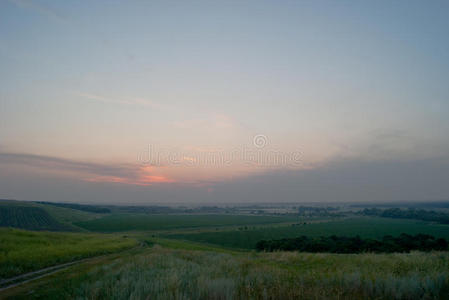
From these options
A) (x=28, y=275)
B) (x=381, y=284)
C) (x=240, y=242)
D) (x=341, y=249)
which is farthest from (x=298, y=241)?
(x=381, y=284)

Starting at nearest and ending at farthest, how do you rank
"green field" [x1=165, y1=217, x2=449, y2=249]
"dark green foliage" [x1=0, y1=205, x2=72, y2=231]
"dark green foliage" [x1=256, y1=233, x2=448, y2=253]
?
"dark green foliage" [x1=256, y1=233, x2=448, y2=253] < "green field" [x1=165, y1=217, x2=449, y2=249] < "dark green foliage" [x1=0, y1=205, x2=72, y2=231]

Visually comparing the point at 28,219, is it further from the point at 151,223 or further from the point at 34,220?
the point at 151,223

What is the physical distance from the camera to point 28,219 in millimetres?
98062

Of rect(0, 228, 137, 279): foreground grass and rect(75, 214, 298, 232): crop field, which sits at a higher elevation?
rect(0, 228, 137, 279): foreground grass

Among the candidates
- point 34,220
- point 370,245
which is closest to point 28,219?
point 34,220

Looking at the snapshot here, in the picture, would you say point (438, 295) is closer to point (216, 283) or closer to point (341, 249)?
point (216, 283)

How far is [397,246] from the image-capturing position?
1400 inches

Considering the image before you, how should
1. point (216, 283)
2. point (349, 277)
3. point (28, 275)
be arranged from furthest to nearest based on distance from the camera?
1. point (28, 275)
2. point (349, 277)
3. point (216, 283)

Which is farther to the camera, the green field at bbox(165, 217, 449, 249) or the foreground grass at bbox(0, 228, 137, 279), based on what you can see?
the green field at bbox(165, 217, 449, 249)

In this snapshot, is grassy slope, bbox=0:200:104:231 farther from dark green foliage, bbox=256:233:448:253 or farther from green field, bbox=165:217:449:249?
dark green foliage, bbox=256:233:448:253

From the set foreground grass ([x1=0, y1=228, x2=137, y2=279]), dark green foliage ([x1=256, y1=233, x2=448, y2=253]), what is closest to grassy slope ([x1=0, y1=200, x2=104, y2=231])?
foreground grass ([x1=0, y1=228, x2=137, y2=279])

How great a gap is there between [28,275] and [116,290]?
673 inches

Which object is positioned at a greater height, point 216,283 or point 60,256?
point 216,283

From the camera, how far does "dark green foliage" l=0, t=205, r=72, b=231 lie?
278ft
